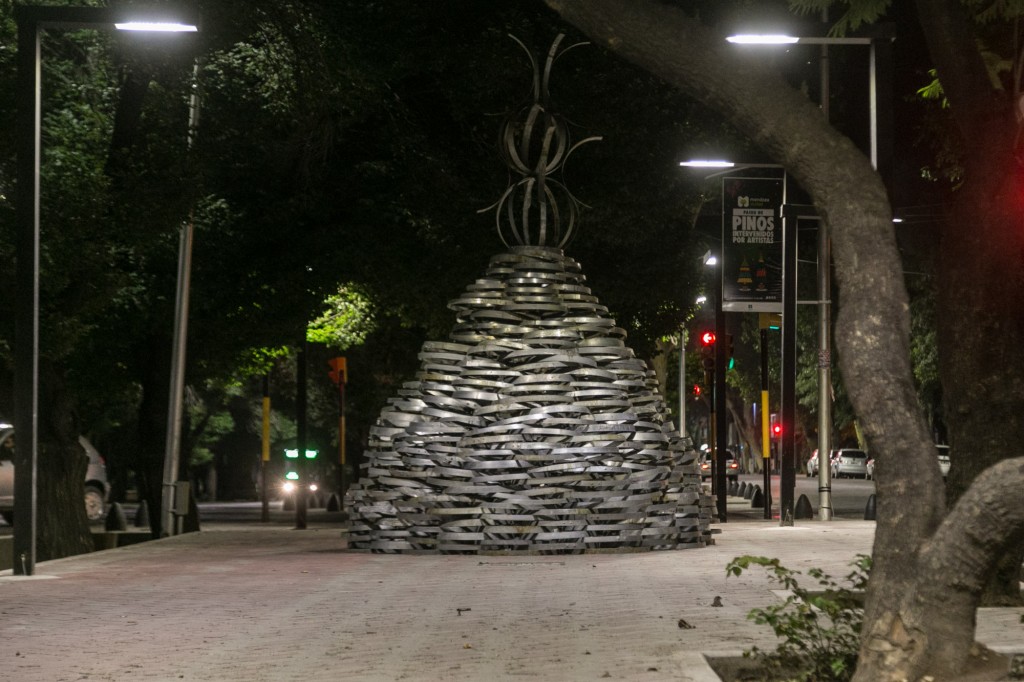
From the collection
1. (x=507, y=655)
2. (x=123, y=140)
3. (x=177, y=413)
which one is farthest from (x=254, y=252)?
(x=507, y=655)

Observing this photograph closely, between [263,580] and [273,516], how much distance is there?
22540 mm

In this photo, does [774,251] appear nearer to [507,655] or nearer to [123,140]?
[123,140]

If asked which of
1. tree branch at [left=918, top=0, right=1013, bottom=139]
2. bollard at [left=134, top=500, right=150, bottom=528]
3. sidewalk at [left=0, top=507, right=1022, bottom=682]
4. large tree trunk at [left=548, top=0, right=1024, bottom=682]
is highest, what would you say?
tree branch at [left=918, top=0, right=1013, bottom=139]

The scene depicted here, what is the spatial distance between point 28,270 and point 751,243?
573 inches

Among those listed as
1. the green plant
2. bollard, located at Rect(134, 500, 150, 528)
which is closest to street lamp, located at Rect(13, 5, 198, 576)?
the green plant

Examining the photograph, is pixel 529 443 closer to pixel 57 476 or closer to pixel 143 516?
pixel 57 476

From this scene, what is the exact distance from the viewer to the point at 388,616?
1177 cm

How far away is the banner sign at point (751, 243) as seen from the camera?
27391mm

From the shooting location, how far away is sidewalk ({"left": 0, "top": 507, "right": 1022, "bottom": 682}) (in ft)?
29.8

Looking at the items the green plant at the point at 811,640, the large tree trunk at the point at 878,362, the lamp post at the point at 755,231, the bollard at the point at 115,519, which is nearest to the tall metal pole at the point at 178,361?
the bollard at the point at 115,519

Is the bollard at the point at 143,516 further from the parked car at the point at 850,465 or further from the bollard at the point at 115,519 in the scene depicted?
the parked car at the point at 850,465


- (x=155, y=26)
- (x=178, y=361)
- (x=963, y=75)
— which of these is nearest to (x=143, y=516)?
(x=178, y=361)

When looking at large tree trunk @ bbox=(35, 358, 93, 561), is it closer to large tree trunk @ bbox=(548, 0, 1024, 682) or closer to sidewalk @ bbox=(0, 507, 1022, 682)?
sidewalk @ bbox=(0, 507, 1022, 682)

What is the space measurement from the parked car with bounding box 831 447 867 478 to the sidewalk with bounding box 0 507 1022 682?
59185mm
